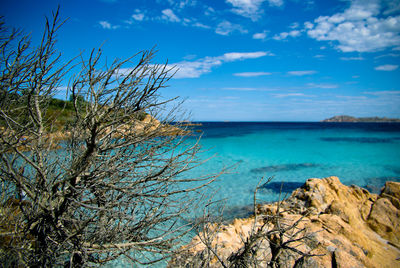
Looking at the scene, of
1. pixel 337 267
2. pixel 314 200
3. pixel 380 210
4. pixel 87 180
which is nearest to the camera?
pixel 87 180

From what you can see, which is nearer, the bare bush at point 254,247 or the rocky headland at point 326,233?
the bare bush at point 254,247

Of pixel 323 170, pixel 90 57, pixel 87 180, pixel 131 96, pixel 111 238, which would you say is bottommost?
pixel 323 170

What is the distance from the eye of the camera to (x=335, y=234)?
687cm

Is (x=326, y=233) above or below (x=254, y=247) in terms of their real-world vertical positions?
below

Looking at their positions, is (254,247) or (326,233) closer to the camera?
(254,247)

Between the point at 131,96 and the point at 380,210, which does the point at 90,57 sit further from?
the point at 380,210

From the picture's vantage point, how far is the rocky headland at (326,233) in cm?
529

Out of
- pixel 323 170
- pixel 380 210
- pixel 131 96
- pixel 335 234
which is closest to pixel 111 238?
pixel 131 96

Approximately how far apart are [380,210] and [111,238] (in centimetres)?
1149

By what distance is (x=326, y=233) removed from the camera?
22.4ft

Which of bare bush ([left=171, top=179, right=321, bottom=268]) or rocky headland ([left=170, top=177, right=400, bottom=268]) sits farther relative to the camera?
rocky headland ([left=170, top=177, right=400, bottom=268])

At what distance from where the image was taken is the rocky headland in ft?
17.4

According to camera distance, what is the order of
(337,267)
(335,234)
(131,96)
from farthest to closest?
1. (335,234)
2. (337,267)
3. (131,96)

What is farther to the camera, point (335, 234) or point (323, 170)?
point (323, 170)
